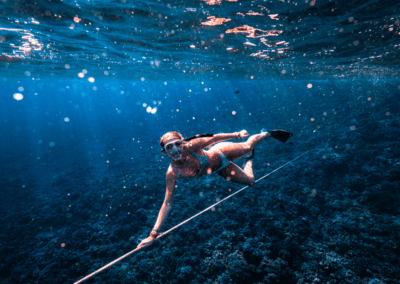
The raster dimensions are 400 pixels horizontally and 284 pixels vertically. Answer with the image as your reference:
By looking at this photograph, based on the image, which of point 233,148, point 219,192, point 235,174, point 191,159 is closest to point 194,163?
point 191,159

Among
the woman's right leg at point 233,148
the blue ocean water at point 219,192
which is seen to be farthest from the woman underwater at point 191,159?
the blue ocean water at point 219,192

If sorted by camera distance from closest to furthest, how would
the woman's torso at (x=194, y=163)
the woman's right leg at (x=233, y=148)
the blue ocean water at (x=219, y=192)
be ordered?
the woman's torso at (x=194, y=163) → the woman's right leg at (x=233, y=148) → the blue ocean water at (x=219, y=192)

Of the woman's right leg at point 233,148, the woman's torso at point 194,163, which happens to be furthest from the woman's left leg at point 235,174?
the woman's torso at point 194,163

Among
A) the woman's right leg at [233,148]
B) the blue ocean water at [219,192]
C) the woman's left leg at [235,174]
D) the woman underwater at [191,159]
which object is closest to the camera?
the woman underwater at [191,159]

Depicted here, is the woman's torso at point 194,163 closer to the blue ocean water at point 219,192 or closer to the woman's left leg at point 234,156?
the woman's left leg at point 234,156

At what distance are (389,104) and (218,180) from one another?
17922 millimetres

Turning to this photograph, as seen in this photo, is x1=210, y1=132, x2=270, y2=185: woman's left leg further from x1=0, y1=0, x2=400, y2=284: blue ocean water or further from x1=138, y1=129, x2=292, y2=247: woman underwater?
x1=0, y1=0, x2=400, y2=284: blue ocean water

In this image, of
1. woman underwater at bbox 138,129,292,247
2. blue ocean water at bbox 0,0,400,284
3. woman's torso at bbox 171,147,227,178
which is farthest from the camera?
blue ocean water at bbox 0,0,400,284

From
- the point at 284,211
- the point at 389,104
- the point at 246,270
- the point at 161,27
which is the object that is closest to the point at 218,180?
the point at 284,211

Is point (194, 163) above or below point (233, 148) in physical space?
below

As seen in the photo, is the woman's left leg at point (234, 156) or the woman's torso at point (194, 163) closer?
the woman's torso at point (194, 163)

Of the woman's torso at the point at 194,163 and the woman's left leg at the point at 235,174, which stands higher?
the woman's torso at the point at 194,163

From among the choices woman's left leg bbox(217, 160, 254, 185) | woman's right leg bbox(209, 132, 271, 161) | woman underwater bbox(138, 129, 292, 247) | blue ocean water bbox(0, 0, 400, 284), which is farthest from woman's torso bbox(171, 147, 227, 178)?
blue ocean water bbox(0, 0, 400, 284)

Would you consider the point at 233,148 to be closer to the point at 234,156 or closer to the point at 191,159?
the point at 234,156
